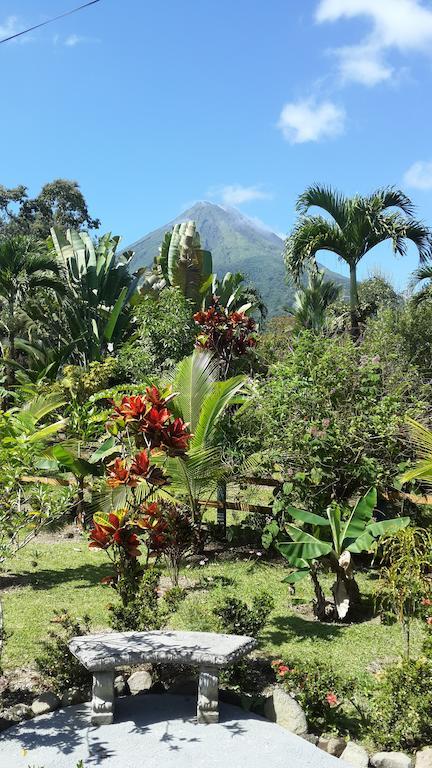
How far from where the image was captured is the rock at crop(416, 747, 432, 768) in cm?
325

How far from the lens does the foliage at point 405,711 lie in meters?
3.50

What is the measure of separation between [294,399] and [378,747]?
3718 millimetres

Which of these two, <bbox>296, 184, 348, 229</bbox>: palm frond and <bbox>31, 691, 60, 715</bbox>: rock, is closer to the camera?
<bbox>31, 691, 60, 715</bbox>: rock

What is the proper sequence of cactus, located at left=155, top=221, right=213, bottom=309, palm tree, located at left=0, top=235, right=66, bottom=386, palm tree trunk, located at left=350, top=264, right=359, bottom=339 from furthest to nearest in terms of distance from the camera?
cactus, located at left=155, top=221, right=213, bottom=309 → palm tree, located at left=0, top=235, right=66, bottom=386 → palm tree trunk, located at left=350, top=264, right=359, bottom=339

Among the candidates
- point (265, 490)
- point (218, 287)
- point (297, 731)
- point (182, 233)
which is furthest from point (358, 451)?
point (218, 287)

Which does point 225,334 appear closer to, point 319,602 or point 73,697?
point 319,602

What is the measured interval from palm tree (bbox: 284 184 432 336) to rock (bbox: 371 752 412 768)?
23.2 ft

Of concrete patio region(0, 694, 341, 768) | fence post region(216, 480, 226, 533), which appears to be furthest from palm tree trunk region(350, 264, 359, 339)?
concrete patio region(0, 694, 341, 768)

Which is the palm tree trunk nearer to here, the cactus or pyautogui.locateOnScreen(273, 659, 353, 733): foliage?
the cactus

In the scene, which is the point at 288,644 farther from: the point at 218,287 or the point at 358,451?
the point at 218,287

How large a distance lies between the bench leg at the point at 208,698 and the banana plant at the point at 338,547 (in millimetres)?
1762

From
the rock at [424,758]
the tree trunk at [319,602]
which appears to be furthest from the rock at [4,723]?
the tree trunk at [319,602]

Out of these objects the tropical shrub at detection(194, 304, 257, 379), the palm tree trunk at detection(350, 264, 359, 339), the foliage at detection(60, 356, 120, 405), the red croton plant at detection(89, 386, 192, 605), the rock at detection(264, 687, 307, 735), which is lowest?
the rock at detection(264, 687, 307, 735)

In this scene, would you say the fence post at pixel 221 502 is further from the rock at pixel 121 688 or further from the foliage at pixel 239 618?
the rock at pixel 121 688
